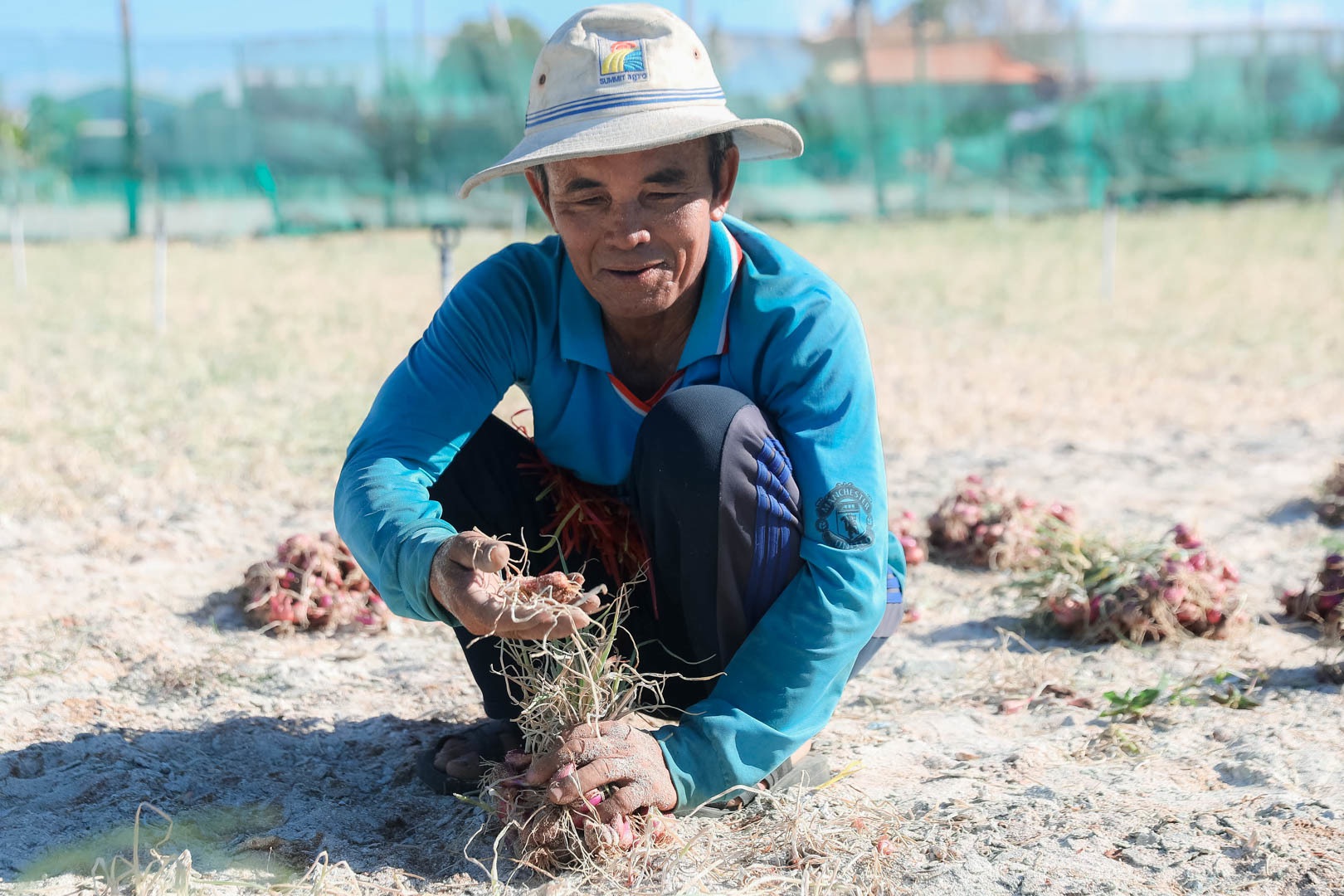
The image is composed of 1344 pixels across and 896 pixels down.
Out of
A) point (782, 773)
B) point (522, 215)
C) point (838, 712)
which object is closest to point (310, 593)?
point (838, 712)

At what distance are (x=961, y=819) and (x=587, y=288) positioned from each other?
1.12 m

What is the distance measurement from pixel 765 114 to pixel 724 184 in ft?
49.5

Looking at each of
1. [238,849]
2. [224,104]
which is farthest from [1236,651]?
[224,104]

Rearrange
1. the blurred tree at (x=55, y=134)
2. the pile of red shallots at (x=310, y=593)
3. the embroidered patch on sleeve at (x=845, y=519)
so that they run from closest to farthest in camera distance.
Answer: the embroidered patch on sleeve at (x=845, y=519) → the pile of red shallots at (x=310, y=593) → the blurred tree at (x=55, y=134)

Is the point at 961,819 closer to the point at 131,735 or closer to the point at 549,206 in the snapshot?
the point at 549,206

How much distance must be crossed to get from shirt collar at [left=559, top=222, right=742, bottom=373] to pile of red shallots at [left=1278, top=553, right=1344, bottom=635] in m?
1.82

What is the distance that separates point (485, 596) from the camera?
1892 millimetres

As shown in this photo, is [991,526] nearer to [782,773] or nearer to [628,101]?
[782,773]

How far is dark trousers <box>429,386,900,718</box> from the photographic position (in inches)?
82.9

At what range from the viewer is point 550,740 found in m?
2.14

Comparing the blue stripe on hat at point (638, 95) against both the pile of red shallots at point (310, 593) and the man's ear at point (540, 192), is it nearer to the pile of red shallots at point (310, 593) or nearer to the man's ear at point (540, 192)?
the man's ear at point (540, 192)

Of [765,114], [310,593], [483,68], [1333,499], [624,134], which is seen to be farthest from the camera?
[765,114]

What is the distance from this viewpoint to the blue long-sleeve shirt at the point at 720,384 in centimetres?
207

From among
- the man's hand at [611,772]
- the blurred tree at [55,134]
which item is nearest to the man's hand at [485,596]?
the man's hand at [611,772]
